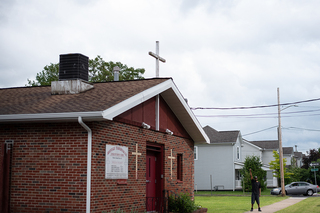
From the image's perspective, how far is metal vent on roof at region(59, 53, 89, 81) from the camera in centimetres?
1407

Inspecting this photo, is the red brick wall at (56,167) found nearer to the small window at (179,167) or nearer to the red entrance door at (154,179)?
the red entrance door at (154,179)

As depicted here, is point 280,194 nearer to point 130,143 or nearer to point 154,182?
point 154,182

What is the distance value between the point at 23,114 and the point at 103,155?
2.56m

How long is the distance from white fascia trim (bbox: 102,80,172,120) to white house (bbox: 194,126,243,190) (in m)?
32.1

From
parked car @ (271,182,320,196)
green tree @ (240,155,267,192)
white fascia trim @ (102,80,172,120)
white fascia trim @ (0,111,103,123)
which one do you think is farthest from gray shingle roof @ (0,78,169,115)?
green tree @ (240,155,267,192)

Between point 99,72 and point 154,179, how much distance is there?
32.0 meters

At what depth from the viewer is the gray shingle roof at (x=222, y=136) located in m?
46.3

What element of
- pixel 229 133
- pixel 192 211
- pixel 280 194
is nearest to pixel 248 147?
pixel 229 133

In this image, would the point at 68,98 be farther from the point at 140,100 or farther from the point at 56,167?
the point at 56,167

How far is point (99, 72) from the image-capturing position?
46.1m

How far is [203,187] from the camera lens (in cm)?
4606

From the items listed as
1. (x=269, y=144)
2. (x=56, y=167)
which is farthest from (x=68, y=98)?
(x=269, y=144)

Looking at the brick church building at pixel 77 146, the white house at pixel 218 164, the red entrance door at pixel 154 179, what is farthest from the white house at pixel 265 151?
the brick church building at pixel 77 146

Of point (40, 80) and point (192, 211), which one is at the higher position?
point (40, 80)
